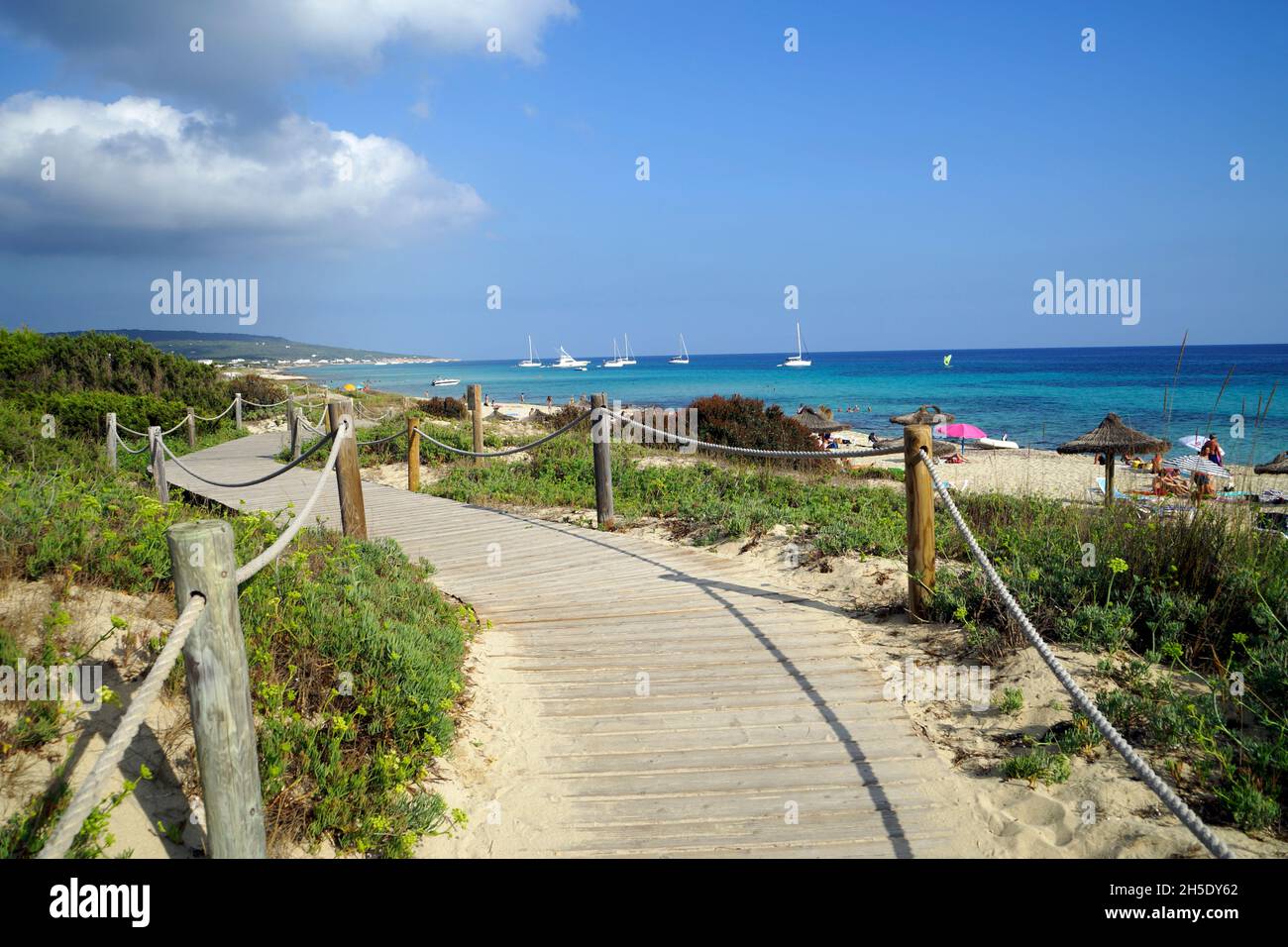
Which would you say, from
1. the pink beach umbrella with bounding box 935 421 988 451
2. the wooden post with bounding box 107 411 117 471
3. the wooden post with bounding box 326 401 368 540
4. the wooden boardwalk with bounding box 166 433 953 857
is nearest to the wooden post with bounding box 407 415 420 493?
the wooden post with bounding box 107 411 117 471

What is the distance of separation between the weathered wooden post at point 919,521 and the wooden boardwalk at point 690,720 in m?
0.57

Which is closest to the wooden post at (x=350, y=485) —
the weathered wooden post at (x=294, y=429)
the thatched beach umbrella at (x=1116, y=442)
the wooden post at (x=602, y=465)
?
the wooden post at (x=602, y=465)

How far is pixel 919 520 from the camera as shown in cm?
546

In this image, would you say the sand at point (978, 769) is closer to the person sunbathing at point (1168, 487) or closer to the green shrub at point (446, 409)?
the person sunbathing at point (1168, 487)

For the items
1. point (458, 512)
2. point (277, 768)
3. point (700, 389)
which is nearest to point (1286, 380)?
point (700, 389)

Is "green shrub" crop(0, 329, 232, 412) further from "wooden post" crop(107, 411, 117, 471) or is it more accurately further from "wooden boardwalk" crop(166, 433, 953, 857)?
"wooden boardwalk" crop(166, 433, 953, 857)

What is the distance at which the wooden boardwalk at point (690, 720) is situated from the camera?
346 cm

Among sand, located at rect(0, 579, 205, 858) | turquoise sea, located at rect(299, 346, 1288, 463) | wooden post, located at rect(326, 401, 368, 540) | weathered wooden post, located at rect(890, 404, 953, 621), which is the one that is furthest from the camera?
turquoise sea, located at rect(299, 346, 1288, 463)

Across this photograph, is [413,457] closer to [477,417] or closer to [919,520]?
[477,417]

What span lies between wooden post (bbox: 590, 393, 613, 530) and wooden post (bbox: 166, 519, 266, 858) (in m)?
6.29

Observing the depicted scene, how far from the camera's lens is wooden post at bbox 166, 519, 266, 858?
8.27 feet

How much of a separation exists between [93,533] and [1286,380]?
268ft

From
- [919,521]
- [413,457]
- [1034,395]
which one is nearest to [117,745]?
[919,521]
